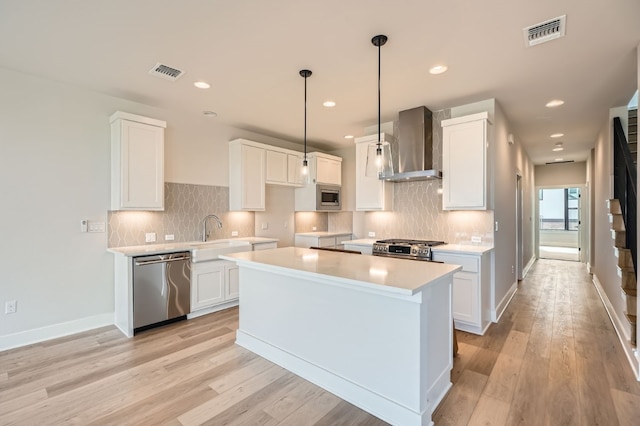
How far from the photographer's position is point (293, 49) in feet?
8.46

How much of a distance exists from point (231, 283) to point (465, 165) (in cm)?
336

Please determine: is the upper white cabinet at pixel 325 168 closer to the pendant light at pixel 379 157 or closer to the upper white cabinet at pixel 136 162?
the upper white cabinet at pixel 136 162

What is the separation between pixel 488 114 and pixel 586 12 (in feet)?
4.91

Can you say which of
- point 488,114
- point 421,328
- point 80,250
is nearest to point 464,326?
point 421,328

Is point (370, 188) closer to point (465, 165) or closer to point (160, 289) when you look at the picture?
point (465, 165)

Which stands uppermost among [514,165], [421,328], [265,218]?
[514,165]

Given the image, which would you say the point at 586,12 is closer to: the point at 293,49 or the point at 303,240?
the point at 293,49

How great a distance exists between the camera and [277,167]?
509 cm

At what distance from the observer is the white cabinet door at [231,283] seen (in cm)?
414

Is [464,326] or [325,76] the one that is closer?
[325,76]

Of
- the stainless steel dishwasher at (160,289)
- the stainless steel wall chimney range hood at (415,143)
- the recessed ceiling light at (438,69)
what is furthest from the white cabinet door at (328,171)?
the recessed ceiling light at (438,69)

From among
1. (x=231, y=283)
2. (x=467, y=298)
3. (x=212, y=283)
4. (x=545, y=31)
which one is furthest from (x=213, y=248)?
(x=545, y=31)

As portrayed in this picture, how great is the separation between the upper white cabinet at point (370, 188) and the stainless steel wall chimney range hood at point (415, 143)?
1.29 feet

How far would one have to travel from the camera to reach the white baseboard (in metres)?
2.97
